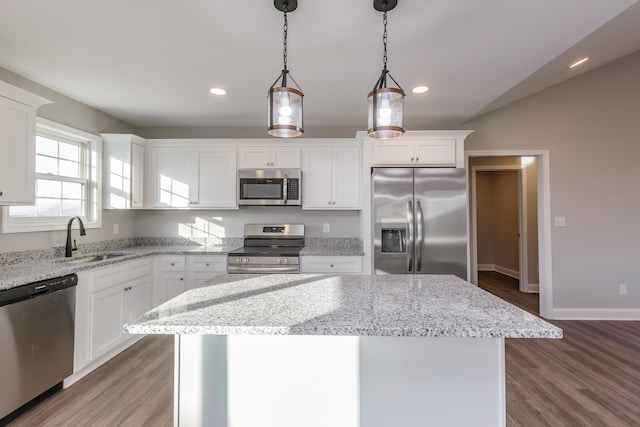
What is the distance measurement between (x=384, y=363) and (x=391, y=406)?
6.9 inches

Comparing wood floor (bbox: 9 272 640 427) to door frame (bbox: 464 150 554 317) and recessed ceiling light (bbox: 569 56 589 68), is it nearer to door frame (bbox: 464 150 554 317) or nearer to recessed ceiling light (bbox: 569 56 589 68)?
door frame (bbox: 464 150 554 317)

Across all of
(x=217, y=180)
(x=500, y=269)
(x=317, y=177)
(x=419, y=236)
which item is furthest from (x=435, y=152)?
(x=500, y=269)

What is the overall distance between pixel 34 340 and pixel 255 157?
245 cm

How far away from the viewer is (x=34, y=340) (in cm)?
192

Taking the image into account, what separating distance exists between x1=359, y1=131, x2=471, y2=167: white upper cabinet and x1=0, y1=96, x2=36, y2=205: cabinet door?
2.85m

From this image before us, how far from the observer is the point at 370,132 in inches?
55.7

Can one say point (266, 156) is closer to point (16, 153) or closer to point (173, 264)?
point (173, 264)

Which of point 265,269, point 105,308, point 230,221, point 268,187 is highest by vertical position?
point 268,187

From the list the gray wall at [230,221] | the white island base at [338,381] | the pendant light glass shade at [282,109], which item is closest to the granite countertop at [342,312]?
the white island base at [338,381]

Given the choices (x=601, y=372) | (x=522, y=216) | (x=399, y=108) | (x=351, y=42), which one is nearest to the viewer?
(x=399, y=108)

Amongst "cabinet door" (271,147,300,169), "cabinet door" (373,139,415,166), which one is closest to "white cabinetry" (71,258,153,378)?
"cabinet door" (271,147,300,169)

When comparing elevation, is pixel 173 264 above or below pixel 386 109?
below

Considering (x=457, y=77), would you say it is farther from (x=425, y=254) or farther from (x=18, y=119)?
(x=18, y=119)

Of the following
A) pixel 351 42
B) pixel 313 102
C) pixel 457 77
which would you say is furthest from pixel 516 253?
pixel 351 42
